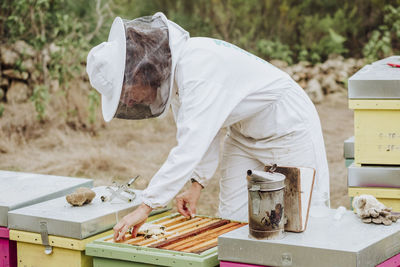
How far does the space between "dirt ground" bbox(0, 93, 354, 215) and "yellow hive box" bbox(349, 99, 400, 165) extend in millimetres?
2234

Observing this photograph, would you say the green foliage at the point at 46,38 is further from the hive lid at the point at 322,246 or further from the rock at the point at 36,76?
the hive lid at the point at 322,246

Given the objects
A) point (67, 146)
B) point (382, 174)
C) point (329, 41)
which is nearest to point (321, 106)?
point (329, 41)

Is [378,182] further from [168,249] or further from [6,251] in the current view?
[6,251]

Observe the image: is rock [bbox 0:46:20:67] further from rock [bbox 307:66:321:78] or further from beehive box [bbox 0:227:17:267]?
beehive box [bbox 0:227:17:267]

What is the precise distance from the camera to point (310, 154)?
2814 millimetres

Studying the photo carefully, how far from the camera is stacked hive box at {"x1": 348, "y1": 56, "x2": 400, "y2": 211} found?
3.01 meters

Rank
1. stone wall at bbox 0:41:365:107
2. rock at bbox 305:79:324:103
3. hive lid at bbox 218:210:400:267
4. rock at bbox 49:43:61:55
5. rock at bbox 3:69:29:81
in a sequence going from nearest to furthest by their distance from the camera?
hive lid at bbox 218:210:400:267 → rock at bbox 49:43:61:55 → stone wall at bbox 0:41:365:107 → rock at bbox 3:69:29:81 → rock at bbox 305:79:324:103

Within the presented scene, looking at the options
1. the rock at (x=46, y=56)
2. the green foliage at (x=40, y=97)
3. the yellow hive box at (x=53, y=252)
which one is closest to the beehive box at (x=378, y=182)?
the yellow hive box at (x=53, y=252)

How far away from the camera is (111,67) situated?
8.34ft

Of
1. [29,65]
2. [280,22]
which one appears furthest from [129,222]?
[280,22]

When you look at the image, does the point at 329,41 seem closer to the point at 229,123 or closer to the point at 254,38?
the point at 254,38

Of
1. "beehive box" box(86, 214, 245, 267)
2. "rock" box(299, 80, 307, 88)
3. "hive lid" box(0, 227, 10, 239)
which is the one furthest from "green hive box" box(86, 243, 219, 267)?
"rock" box(299, 80, 307, 88)

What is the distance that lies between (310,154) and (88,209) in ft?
3.23

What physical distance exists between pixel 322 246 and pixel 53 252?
1129 millimetres
